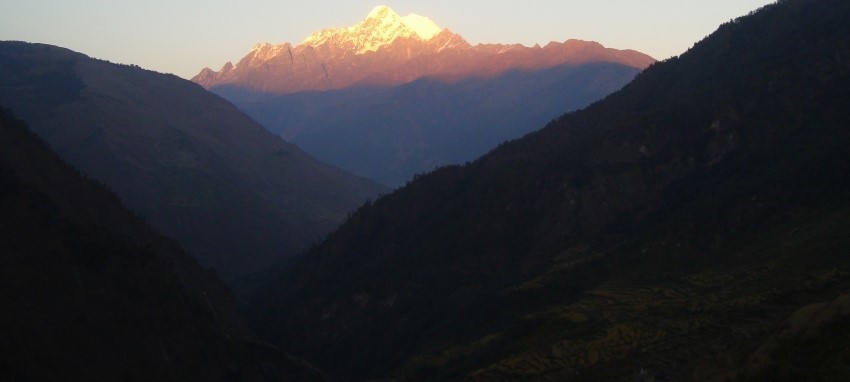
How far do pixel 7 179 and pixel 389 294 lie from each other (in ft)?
146

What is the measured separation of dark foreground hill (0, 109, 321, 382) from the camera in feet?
221

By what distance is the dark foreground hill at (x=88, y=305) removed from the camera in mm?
67438

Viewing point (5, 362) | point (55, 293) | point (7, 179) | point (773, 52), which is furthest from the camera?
point (773, 52)

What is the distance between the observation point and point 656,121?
11706cm

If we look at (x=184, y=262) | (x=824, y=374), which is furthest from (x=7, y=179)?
(x=824, y=374)

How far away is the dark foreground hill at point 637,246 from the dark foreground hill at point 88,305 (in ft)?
51.3

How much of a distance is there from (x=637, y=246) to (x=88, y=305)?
→ 4614 cm

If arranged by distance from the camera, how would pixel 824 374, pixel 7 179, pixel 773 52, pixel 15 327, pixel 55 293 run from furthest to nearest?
pixel 773 52 < pixel 7 179 < pixel 55 293 < pixel 15 327 < pixel 824 374

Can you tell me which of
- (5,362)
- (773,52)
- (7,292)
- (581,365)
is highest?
(773,52)

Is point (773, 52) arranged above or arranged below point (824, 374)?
above

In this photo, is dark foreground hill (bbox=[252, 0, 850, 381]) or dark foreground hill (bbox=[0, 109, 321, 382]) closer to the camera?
dark foreground hill (bbox=[252, 0, 850, 381])

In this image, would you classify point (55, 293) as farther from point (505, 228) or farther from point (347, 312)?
point (505, 228)

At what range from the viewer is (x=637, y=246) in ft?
292

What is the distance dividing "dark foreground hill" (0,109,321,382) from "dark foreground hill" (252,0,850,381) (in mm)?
15635
